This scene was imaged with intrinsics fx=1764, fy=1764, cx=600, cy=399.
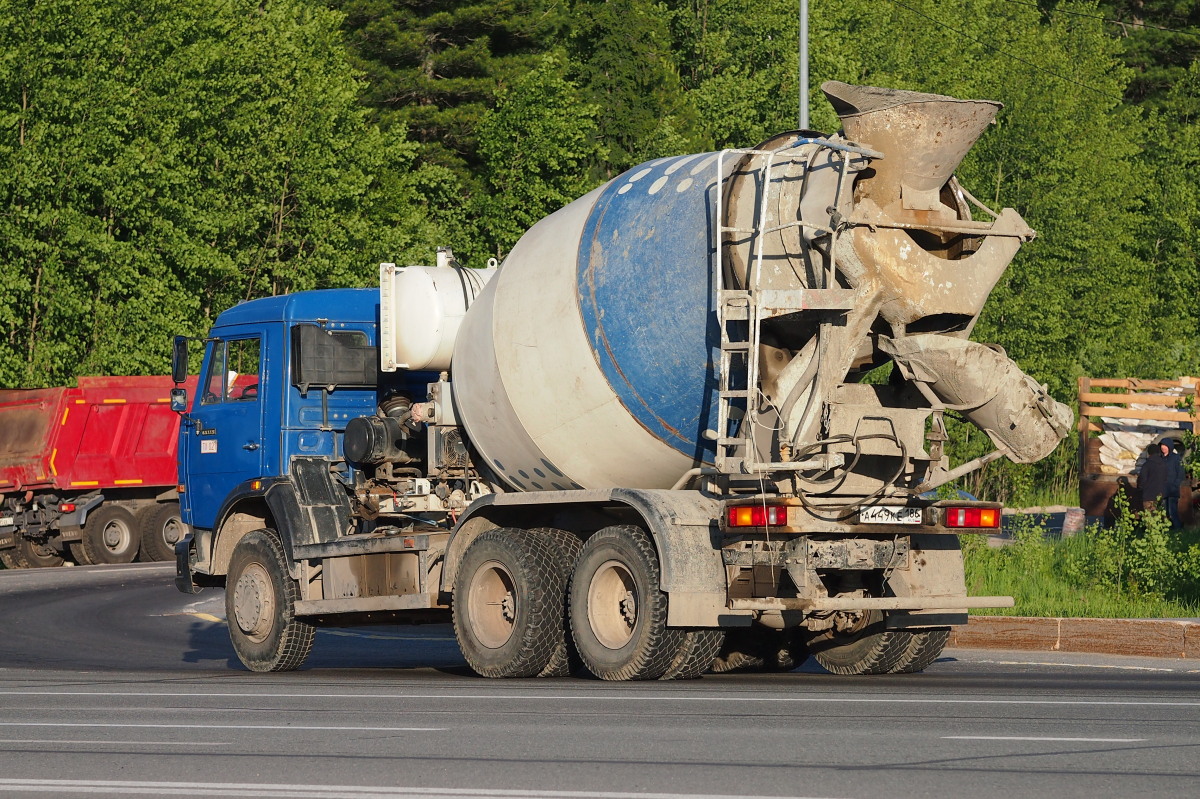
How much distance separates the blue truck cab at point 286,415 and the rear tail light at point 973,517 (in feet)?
16.7

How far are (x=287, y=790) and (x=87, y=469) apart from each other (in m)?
23.3

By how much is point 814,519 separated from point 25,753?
15.8 feet

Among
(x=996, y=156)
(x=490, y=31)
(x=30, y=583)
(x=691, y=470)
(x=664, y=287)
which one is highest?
(x=490, y=31)

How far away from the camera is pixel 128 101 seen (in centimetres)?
3128

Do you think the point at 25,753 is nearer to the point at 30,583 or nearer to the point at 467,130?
the point at 30,583

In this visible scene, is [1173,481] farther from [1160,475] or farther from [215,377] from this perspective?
[215,377]

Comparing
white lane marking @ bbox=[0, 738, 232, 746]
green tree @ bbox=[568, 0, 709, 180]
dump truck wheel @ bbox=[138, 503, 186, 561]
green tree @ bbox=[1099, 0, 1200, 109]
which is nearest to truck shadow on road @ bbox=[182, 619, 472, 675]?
A: white lane marking @ bbox=[0, 738, 232, 746]

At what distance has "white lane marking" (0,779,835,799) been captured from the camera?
6883 mm

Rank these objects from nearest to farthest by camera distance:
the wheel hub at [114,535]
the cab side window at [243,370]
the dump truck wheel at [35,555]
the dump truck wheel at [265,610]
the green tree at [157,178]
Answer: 1. the dump truck wheel at [265,610]
2. the cab side window at [243,370]
3. the wheel hub at [114,535]
4. the dump truck wheel at [35,555]
5. the green tree at [157,178]

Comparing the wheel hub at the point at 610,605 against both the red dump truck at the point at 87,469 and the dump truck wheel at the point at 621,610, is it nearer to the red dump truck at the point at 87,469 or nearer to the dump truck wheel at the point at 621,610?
the dump truck wheel at the point at 621,610

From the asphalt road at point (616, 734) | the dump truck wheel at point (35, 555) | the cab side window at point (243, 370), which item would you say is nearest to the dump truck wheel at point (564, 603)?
the asphalt road at point (616, 734)

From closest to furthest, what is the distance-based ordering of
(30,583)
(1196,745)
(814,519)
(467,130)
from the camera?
(1196,745)
(814,519)
(30,583)
(467,130)

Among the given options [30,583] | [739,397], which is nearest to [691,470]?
[739,397]

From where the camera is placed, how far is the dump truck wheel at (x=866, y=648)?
1236 centimetres
